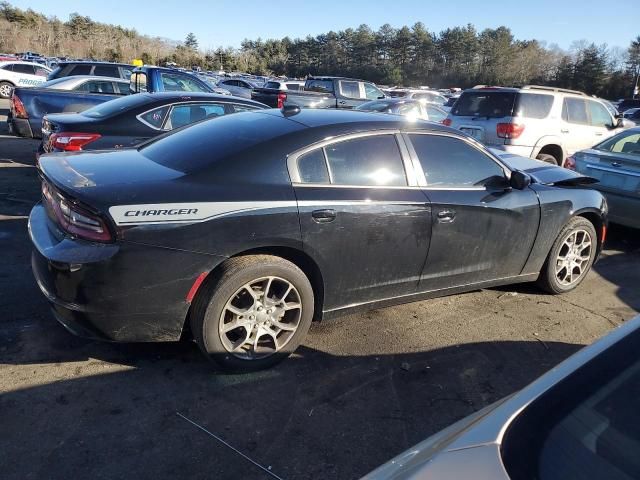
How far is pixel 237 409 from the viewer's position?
296cm

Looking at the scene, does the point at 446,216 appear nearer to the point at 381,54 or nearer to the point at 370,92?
the point at 370,92

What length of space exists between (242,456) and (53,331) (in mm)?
1858

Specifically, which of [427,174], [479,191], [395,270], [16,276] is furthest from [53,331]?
[479,191]

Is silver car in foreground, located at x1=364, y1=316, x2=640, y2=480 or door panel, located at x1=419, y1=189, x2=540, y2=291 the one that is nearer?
silver car in foreground, located at x1=364, y1=316, x2=640, y2=480

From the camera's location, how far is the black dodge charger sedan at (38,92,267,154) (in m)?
6.00

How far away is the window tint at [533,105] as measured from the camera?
9073 mm

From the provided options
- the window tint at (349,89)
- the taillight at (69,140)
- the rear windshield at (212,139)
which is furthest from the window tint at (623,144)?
the window tint at (349,89)

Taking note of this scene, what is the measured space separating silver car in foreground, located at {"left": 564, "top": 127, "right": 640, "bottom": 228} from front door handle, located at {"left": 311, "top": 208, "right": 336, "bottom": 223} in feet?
15.1

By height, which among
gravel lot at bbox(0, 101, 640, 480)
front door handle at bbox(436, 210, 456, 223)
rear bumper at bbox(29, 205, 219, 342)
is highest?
front door handle at bbox(436, 210, 456, 223)

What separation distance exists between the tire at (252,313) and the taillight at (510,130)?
22.4 ft

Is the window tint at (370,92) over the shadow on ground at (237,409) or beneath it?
over

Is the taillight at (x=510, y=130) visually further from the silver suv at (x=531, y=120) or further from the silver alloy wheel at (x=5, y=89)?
the silver alloy wheel at (x=5, y=89)

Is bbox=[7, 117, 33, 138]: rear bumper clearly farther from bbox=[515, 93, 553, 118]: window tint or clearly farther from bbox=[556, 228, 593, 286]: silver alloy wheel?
bbox=[556, 228, 593, 286]: silver alloy wheel

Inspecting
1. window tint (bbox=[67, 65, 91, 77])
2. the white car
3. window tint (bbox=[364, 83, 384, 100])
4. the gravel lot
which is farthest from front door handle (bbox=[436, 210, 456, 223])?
the white car
